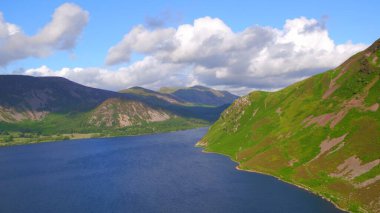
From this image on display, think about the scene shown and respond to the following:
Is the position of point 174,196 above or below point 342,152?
below

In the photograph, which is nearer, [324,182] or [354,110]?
[324,182]

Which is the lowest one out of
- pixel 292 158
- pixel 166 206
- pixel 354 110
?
pixel 166 206

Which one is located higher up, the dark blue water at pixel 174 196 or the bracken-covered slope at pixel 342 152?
the bracken-covered slope at pixel 342 152

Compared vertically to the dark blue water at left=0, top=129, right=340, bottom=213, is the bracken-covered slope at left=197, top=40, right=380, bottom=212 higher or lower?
higher

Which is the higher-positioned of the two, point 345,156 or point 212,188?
point 345,156

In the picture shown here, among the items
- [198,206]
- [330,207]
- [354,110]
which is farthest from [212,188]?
[354,110]

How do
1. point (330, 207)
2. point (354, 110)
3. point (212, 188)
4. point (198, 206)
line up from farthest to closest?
point (354, 110) → point (212, 188) → point (198, 206) → point (330, 207)

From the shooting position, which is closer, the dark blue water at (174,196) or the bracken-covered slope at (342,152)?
the bracken-covered slope at (342,152)

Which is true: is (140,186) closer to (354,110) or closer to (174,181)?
(174,181)

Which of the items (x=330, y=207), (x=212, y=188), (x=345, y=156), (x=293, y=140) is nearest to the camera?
(x=330, y=207)

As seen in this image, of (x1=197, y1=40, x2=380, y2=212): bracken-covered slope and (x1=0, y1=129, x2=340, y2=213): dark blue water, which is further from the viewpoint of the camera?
(x1=0, y1=129, x2=340, y2=213): dark blue water

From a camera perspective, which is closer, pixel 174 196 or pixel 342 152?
pixel 174 196
